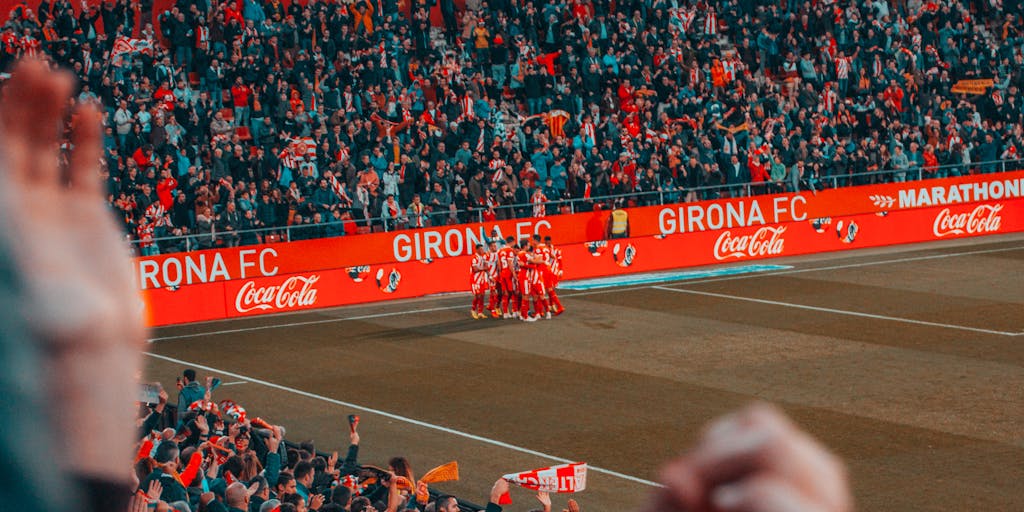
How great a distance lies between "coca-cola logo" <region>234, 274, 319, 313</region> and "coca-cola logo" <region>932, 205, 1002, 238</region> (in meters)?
18.4

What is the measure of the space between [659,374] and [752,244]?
15.1m

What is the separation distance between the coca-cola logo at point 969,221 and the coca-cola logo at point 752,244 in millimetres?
5349

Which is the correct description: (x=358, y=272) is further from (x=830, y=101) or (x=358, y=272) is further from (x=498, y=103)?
(x=830, y=101)

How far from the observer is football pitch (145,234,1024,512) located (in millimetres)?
18297

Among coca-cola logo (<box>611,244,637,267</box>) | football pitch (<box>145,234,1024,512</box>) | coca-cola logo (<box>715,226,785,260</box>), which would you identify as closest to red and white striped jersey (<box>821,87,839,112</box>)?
coca-cola logo (<box>715,226,785,260</box>)

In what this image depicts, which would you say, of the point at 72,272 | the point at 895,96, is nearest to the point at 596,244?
the point at 895,96

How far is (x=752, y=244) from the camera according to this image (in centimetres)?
3828

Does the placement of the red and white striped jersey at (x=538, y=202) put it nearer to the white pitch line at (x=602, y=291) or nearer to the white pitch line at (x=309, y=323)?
the white pitch line at (x=602, y=291)

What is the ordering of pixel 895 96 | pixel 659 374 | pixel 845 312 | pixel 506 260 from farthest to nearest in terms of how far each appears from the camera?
pixel 895 96, pixel 506 260, pixel 845 312, pixel 659 374

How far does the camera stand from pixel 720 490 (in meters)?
0.88

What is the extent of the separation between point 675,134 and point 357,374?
1730 centimetres

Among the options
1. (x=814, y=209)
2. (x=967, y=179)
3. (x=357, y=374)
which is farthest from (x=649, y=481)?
(x=967, y=179)

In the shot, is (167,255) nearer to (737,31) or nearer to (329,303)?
(329,303)

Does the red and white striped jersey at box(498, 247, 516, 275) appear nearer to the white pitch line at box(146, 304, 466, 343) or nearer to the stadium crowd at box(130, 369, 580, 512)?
the white pitch line at box(146, 304, 466, 343)
